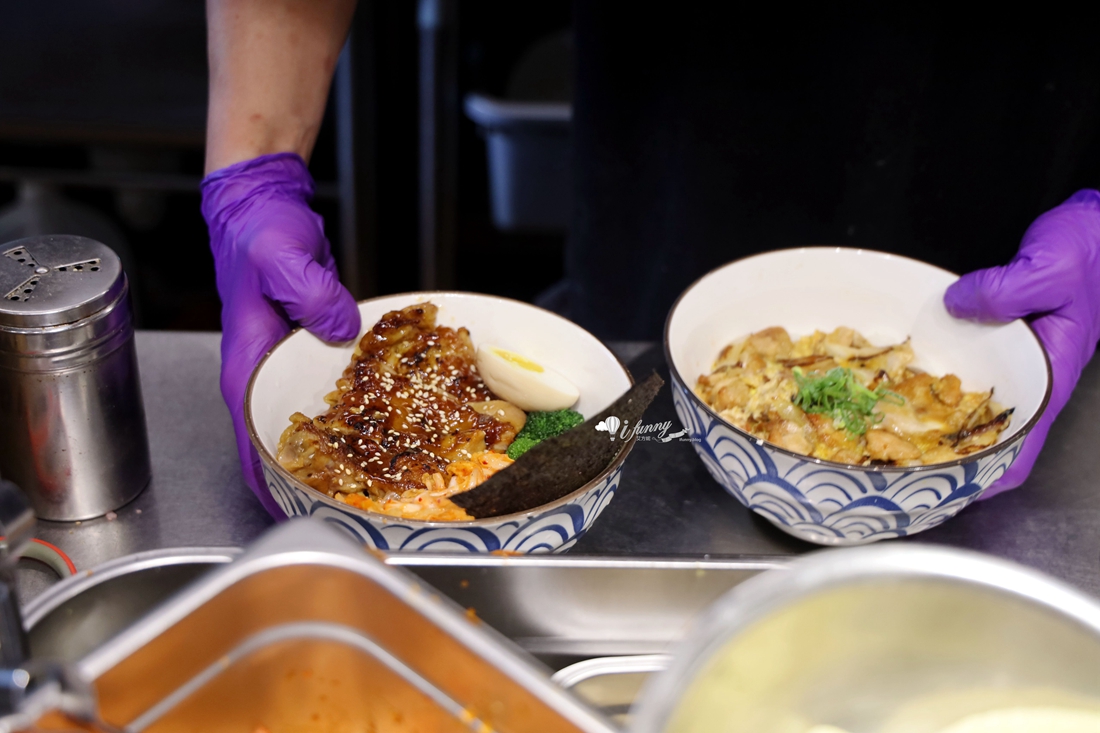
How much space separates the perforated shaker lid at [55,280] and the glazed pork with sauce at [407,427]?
1.17 ft

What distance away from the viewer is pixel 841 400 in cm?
167

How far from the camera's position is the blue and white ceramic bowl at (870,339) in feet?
4.65

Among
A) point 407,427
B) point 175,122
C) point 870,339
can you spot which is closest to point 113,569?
point 407,427

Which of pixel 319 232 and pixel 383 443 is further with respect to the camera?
pixel 319 232

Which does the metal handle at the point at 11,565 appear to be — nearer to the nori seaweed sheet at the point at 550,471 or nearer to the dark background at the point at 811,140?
the nori seaweed sheet at the point at 550,471

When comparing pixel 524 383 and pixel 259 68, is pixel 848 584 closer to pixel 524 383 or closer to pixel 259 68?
pixel 524 383

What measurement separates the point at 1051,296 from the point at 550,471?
111 centimetres

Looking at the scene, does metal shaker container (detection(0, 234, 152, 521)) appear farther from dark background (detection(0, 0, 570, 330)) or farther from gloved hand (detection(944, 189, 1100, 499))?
dark background (detection(0, 0, 570, 330))

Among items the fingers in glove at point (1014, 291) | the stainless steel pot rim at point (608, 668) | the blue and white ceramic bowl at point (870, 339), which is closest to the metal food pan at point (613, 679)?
the stainless steel pot rim at point (608, 668)

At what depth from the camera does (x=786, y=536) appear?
1646 millimetres

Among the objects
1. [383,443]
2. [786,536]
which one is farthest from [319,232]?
[786,536]

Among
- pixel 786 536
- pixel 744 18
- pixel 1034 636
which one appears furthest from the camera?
pixel 744 18

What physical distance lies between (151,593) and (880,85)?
218cm

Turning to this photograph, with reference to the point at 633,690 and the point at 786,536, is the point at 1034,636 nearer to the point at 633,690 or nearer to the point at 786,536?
the point at 633,690
